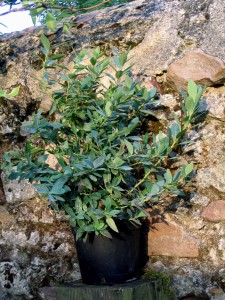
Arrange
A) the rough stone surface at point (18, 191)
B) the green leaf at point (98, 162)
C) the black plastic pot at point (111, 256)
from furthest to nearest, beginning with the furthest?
the rough stone surface at point (18, 191) → the black plastic pot at point (111, 256) → the green leaf at point (98, 162)

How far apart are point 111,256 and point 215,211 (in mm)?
379

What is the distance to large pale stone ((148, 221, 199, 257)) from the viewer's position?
179 centimetres

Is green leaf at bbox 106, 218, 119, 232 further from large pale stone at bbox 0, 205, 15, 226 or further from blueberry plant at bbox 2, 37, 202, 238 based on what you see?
large pale stone at bbox 0, 205, 15, 226

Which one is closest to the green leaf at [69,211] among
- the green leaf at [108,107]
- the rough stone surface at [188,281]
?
the green leaf at [108,107]

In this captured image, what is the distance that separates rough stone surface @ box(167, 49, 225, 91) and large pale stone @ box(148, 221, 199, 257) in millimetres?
490

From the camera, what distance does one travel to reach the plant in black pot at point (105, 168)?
1632 millimetres

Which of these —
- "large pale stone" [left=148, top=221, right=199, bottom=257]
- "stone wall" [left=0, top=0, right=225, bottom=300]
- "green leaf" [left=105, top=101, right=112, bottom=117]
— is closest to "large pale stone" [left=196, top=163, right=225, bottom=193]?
"stone wall" [left=0, top=0, right=225, bottom=300]

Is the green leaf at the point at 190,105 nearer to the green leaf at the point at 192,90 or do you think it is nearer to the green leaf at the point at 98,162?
the green leaf at the point at 192,90

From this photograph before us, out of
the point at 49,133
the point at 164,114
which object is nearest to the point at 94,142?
the point at 49,133

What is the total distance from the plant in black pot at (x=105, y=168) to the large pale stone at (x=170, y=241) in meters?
0.09

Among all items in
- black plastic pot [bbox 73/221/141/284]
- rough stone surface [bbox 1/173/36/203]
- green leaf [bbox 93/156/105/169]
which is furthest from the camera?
rough stone surface [bbox 1/173/36/203]

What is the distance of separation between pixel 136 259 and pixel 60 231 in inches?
14.2

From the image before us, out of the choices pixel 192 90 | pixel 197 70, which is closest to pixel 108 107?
pixel 192 90

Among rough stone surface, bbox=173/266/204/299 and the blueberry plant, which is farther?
rough stone surface, bbox=173/266/204/299
